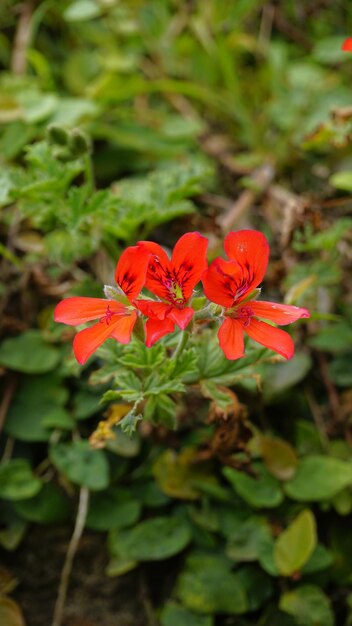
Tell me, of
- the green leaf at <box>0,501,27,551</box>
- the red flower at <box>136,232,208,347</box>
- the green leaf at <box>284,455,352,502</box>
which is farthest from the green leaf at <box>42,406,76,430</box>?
the red flower at <box>136,232,208,347</box>

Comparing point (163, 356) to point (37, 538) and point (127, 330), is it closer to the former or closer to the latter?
point (127, 330)

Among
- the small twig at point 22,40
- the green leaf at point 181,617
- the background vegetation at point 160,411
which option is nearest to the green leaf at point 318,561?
the background vegetation at point 160,411

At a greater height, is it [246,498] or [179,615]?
[246,498]

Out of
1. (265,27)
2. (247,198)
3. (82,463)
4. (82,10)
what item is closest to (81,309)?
(82,463)

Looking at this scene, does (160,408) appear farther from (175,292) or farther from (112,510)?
(112,510)

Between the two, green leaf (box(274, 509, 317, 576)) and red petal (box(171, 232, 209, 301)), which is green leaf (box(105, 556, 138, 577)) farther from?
red petal (box(171, 232, 209, 301))

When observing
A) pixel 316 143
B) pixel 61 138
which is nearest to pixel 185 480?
pixel 61 138

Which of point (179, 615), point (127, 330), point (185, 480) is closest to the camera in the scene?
point (127, 330)
